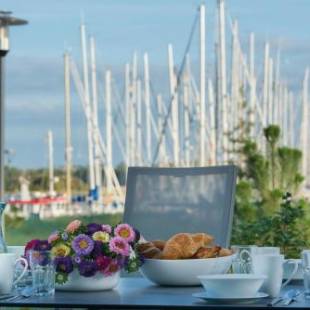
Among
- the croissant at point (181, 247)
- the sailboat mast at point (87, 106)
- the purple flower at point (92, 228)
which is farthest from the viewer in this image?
the sailboat mast at point (87, 106)

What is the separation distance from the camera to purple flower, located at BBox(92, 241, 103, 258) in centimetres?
204

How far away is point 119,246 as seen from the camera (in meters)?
2.06

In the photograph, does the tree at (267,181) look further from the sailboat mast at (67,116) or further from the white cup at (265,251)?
the sailboat mast at (67,116)

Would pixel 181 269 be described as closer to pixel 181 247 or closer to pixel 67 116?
pixel 181 247

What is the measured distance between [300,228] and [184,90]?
27.7ft

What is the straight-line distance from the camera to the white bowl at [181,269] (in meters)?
2.15

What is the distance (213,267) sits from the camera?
217 centimetres

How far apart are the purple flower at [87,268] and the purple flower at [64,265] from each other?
0.06 feet

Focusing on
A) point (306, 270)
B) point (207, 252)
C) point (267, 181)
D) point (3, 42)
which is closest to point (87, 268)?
point (207, 252)

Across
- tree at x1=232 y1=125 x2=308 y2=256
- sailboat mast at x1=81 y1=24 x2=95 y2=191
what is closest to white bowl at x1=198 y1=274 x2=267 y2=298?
tree at x1=232 y1=125 x2=308 y2=256

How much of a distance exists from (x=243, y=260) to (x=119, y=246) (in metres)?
0.25

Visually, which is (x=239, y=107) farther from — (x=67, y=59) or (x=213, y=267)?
(x=213, y=267)

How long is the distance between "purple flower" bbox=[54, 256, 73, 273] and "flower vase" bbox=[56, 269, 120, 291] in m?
0.02

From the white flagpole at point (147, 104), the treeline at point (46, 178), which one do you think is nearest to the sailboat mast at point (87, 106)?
the treeline at point (46, 178)
